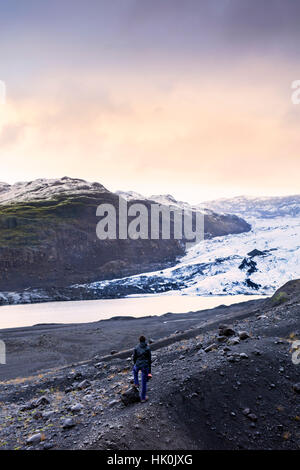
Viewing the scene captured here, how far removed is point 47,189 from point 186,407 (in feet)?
504

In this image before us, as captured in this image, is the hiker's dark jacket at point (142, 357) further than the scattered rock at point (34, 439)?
Yes

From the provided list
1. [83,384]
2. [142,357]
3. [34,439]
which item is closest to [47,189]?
[83,384]

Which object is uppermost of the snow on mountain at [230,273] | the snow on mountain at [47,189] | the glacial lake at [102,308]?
the snow on mountain at [47,189]

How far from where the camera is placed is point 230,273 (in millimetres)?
78375

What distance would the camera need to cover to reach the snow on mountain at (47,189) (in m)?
141

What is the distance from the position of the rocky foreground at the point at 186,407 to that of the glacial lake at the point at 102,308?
32683 millimetres

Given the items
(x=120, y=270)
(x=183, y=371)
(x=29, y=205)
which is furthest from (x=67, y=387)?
(x=29, y=205)

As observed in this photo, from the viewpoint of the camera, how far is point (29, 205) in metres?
125

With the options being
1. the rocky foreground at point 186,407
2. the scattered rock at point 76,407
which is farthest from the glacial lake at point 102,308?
the scattered rock at point 76,407

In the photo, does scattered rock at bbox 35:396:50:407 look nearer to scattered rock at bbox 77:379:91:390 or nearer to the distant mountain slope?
scattered rock at bbox 77:379:91:390

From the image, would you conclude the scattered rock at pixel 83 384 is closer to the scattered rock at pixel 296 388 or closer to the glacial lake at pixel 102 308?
Result: the scattered rock at pixel 296 388

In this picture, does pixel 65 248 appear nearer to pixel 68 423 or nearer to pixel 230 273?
pixel 230 273
